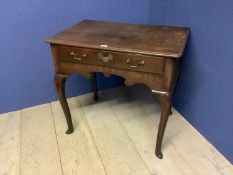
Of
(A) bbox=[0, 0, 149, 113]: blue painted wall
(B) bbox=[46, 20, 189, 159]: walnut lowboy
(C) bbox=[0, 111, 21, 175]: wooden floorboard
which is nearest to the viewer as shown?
(B) bbox=[46, 20, 189, 159]: walnut lowboy

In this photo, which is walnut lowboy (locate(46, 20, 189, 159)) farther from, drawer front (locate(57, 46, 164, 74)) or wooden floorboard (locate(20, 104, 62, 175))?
wooden floorboard (locate(20, 104, 62, 175))

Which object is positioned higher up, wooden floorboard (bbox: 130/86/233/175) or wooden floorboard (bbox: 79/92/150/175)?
wooden floorboard (bbox: 130/86/233/175)

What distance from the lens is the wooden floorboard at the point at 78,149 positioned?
1237mm

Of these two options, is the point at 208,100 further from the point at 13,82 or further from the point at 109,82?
the point at 13,82

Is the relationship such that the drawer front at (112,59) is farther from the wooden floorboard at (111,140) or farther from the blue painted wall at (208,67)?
the wooden floorboard at (111,140)

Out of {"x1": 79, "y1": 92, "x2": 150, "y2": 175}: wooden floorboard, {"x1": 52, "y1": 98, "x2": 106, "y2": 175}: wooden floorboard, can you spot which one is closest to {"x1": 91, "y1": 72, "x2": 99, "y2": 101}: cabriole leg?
{"x1": 79, "y1": 92, "x2": 150, "y2": 175}: wooden floorboard

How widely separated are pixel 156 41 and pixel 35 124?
3.31 feet

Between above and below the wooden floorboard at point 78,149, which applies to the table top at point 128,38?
above

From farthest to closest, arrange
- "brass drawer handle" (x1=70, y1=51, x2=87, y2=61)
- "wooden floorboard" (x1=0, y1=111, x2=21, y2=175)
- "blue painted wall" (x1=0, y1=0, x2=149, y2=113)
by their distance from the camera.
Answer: "blue painted wall" (x1=0, y1=0, x2=149, y2=113) < "wooden floorboard" (x1=0, y1=111, x2=21, y2=175) < "brass drawer handle" (x1=70, y1=51, x2=87, y2=61)

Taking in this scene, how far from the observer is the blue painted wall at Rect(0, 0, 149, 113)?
56.9 inches

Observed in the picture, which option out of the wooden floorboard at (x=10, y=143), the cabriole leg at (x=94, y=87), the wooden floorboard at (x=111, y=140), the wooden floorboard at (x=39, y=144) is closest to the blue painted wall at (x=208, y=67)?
the wooden floorboard at (x=111, y=140)

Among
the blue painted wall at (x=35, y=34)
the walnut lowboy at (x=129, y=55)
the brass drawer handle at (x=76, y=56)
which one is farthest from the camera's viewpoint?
the blue painted wall at (x=35, y=34)

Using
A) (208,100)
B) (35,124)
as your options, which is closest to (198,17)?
(208,100)

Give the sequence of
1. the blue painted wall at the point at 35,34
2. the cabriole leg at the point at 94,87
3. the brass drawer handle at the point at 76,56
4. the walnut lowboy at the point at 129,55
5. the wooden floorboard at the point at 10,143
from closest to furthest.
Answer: the walnut lowboy at the point at 129,55 → the brass drawer handle at the point at 76,56 → the wooden floorboard at the point at 10,143 → the blue painted wall at the point at 35,34 → the cabriole leg at the point at 94,87
